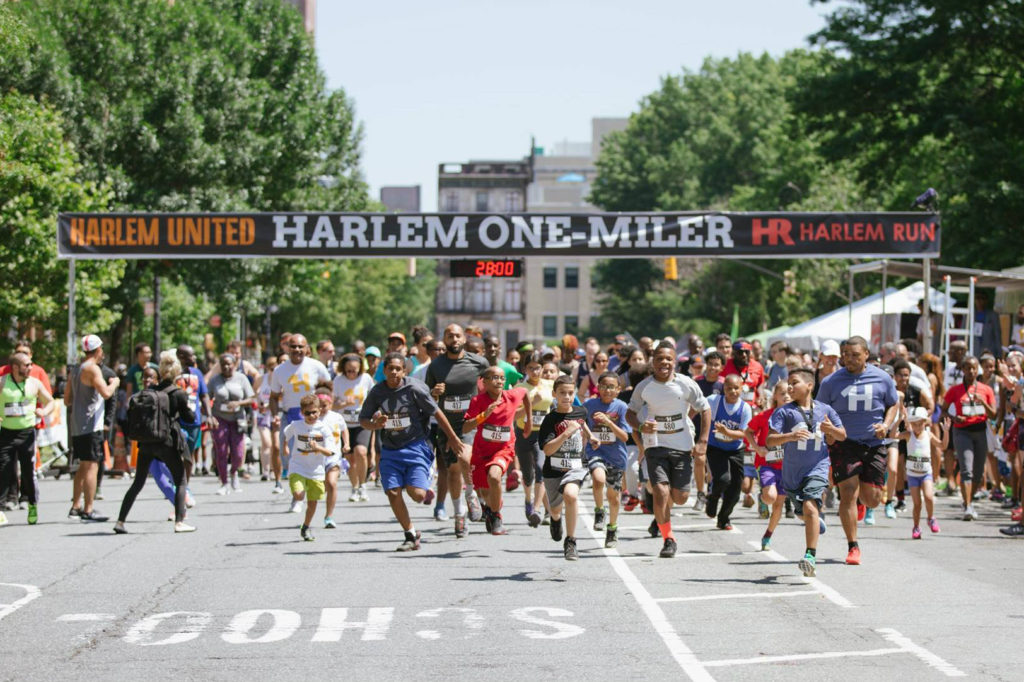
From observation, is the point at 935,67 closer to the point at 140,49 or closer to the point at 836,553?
the point at 140,49

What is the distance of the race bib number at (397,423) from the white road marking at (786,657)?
5253mm

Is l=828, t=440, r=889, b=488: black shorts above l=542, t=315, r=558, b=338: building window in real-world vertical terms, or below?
below

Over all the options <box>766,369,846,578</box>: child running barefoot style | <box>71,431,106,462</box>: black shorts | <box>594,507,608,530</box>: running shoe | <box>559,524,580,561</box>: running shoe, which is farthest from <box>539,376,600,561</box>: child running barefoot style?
<box>71,431,106,462</box>: black shorts

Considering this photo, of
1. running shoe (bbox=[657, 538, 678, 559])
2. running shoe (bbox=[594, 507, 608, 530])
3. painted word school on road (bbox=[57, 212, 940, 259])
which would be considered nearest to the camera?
running shoe (bbox=[657, 538, 678, 559])

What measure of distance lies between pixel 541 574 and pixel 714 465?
425 centimetres

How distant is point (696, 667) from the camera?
8.18 meters

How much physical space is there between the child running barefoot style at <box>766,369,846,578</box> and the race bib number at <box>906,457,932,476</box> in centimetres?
303

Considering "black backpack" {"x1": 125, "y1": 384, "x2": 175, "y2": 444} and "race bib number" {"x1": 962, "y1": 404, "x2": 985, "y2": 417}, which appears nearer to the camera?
"black backpack" {"x1": 125, "y1": 384, "x2": 175, "y2": 444}

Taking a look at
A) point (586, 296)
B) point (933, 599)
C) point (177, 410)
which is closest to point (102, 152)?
point (177, 410)

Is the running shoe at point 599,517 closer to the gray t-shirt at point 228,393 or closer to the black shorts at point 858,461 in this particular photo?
the black shorts at point 858,461

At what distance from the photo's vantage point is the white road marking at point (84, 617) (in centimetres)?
974

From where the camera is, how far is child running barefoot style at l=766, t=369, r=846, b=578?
40.0ft

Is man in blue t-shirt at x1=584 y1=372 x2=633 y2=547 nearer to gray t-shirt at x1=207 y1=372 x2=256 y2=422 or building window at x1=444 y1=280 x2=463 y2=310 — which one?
gray t-shirt at x1=207 y1=372 x2=256 y2=422

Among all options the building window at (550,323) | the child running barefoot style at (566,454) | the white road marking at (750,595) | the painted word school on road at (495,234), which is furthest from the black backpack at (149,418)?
the building window at (550,323)
